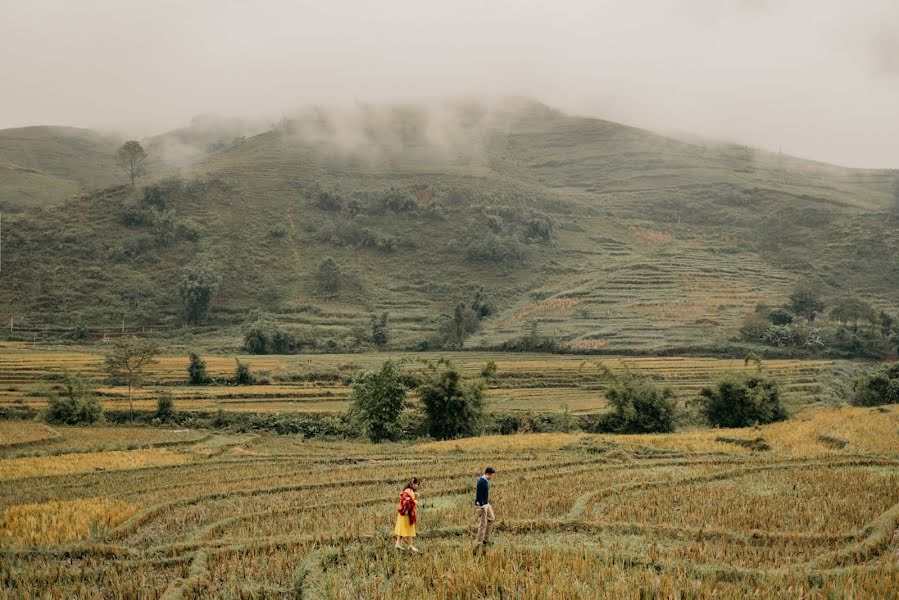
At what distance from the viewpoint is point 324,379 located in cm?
7044

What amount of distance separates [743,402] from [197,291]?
286ft

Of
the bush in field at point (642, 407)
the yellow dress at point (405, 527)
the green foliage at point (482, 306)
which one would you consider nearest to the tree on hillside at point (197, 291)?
the green foliage at point (482, 306)

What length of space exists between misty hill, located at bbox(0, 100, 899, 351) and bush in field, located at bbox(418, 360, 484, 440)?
43.5 metres

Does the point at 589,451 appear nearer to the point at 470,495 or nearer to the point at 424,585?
the point at 470,495

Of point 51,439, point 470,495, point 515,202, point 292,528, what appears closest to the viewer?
point 292,528

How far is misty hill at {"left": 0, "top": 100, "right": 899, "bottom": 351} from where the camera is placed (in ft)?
343

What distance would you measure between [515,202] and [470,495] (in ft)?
462

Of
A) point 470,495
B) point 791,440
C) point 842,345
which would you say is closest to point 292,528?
point 470,495

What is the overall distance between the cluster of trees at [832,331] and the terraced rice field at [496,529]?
58371 millimetres

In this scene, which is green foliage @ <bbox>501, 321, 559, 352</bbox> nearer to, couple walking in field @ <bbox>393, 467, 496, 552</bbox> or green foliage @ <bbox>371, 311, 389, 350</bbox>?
green foliage @ <bbox>371, 311, 389, 350</bbox>

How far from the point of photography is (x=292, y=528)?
18.9m

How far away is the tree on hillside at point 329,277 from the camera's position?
12256cm

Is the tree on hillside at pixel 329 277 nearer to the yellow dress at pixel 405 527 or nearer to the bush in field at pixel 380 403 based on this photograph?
the bush in field at pixel 380 403

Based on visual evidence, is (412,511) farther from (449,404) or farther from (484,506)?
(449,404)
